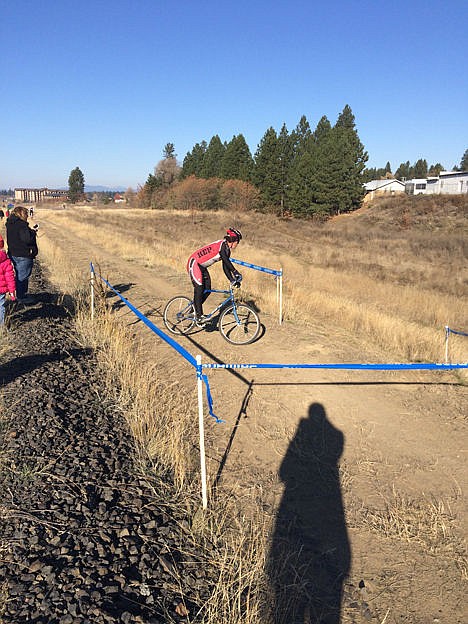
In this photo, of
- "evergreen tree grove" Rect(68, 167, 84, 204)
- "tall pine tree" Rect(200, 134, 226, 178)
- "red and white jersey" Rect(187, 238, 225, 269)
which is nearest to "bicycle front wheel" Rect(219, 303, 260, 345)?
"red and white jersey" Rect(187, 238, 225, 269)

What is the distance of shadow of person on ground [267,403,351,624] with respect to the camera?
2982 mm

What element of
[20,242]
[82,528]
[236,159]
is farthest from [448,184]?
[82,528]

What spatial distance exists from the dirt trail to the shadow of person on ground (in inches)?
3.8

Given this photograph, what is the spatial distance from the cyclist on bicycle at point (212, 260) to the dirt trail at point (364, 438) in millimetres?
1113

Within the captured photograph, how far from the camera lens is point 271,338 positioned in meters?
8.70

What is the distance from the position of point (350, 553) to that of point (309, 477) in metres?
1.03

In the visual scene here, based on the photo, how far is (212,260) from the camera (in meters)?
7.54

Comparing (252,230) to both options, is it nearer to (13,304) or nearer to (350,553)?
(13,304)

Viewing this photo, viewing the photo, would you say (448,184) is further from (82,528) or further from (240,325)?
(82,528)

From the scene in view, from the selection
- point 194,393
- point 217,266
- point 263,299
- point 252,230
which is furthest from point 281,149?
point 194,393

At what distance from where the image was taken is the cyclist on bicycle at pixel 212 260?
24.3 feet

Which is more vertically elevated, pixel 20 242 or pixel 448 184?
pixel 448 184

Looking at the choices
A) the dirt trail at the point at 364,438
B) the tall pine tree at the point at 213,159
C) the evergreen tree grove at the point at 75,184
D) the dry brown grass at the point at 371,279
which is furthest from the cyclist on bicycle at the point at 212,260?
the evergreen tree grove at the point at 75,184

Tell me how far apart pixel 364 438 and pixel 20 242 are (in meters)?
7.53
